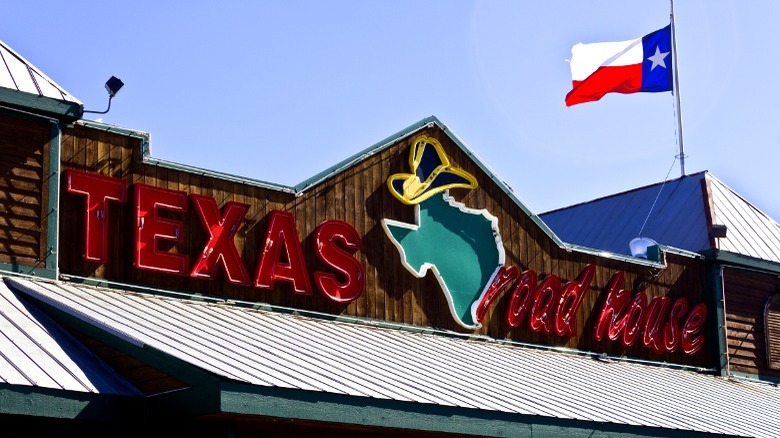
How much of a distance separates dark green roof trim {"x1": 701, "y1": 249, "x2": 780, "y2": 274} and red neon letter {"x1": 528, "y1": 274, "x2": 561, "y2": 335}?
185 inches

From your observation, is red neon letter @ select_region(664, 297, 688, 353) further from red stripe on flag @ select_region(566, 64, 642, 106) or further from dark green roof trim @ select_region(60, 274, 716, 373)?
red stripe on flag @ select_region(566, 64, 642, 106)

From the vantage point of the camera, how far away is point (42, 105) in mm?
16312

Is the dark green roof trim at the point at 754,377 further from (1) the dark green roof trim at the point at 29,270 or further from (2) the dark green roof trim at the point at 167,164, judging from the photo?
(1) the dark green roof trim at the point at 29,270

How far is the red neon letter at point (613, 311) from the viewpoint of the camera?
23625mm

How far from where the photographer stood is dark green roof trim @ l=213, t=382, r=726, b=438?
12.7 meters

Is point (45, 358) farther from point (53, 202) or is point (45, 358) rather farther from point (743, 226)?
point (743, 226)

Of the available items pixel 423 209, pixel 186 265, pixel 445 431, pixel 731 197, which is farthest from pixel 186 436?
pixel 731 197

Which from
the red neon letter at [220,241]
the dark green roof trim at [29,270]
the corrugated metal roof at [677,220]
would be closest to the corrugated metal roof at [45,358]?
the dark green roof trim at [29,270]

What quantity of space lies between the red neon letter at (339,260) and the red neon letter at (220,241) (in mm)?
1503

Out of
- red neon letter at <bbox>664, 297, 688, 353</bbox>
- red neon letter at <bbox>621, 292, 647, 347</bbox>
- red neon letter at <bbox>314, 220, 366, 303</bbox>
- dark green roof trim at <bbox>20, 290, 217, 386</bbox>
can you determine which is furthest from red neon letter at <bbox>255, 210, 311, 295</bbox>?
red neon letter at <bbox>664, 297, 688, 353</bbox>

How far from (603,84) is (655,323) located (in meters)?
5.74

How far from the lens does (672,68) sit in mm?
28297

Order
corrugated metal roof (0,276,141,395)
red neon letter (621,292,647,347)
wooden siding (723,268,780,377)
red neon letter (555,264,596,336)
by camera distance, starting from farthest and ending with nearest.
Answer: wooden siding (723,268,780,377) → red neon letter (621,292,647,347) → red neon letter (555,264,596,336) → corrugated metal roof (0,276,141,395)

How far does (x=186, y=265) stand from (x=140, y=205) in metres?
1.10
